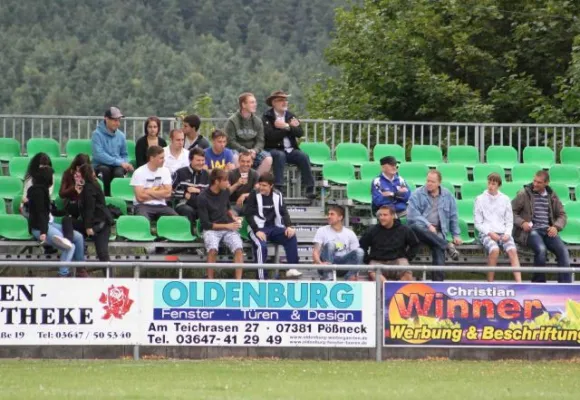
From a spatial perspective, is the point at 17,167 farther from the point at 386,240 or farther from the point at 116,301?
the point at 386,240

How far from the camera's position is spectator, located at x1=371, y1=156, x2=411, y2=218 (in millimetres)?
22266

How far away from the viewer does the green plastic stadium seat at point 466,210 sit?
2344cm

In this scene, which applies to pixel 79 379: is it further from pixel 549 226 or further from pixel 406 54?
pixel 406 54

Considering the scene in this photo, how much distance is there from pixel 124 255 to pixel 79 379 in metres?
5.82

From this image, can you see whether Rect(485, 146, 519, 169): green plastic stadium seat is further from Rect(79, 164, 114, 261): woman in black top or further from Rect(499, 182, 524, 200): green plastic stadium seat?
Rect(79, 164, 114, 261): woman in black top

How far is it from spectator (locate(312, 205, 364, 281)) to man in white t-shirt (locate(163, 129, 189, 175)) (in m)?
2.85

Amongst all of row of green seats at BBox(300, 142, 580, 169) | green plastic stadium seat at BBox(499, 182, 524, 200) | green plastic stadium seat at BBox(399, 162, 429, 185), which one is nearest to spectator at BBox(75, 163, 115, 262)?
row of green seats at BBox(300, 142, 580, 169)

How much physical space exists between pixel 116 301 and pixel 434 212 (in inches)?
231

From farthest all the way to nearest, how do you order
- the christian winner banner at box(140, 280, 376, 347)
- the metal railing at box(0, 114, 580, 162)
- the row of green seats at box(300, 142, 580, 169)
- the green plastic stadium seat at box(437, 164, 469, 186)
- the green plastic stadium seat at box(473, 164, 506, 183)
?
the metal railing at box(0, 114, 580, 162), the row of green seats at box(300, 142, 580, 169), the green plastic stadium seat at box(473, 164, 506, 183), the green plastic stadium seat at box(437, 164, 469, 186), the christian winner banner at box(140, 280, 376, 347)

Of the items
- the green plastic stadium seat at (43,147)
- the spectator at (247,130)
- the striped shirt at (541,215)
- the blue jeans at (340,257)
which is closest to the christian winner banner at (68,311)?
the blue jeans at (340,257)

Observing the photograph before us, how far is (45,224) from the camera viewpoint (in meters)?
20.6

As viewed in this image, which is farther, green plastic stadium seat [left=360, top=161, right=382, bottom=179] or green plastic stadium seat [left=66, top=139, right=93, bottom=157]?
green plastic stadium seat [left=360, top=161, right=382, bottom=179]

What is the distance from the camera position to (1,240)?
21.5 meters

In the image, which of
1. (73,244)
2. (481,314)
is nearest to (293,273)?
(481,314)
